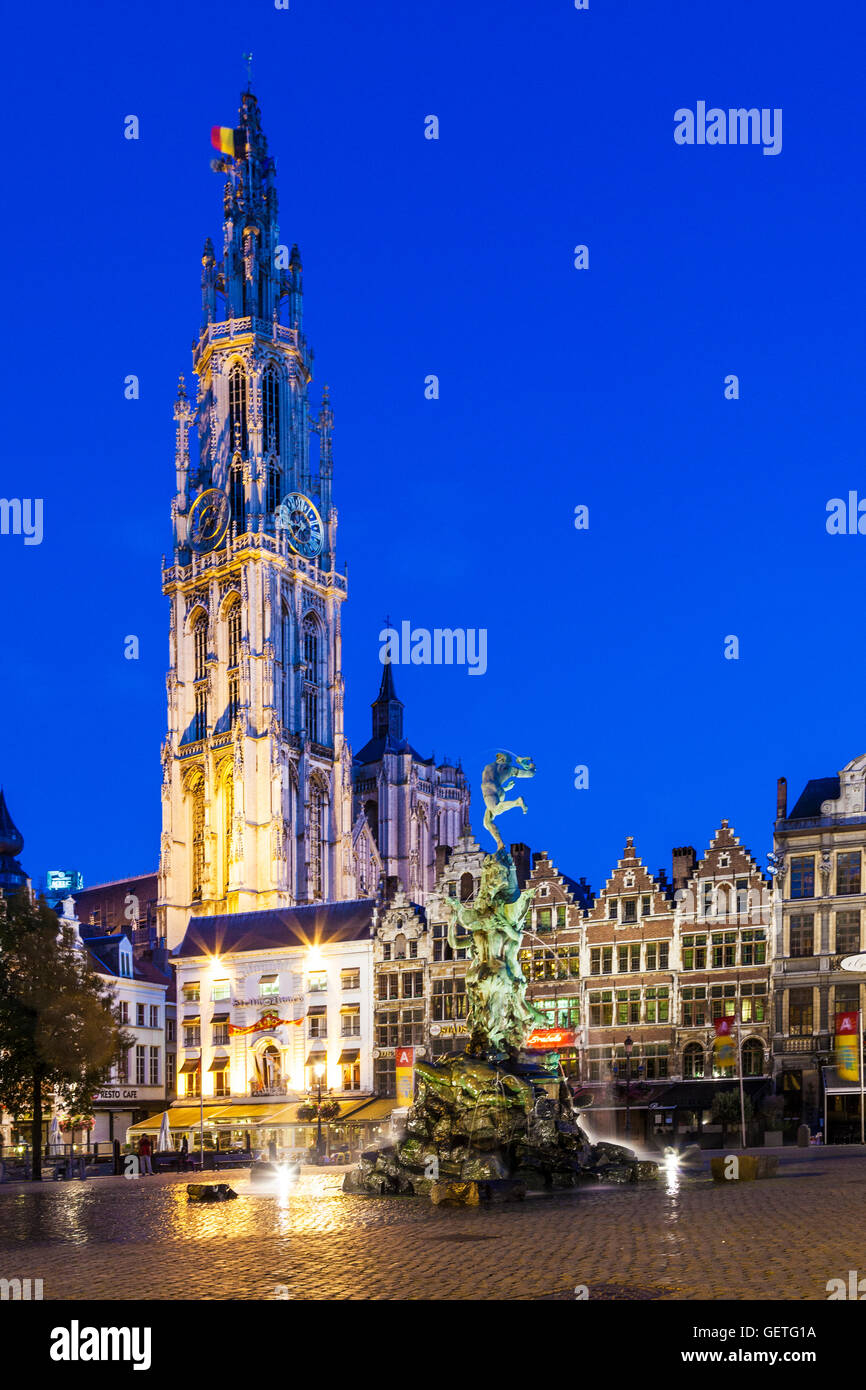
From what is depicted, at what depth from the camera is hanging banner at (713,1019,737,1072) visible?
190ft

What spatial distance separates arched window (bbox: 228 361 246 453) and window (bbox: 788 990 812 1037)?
7901 centimetres

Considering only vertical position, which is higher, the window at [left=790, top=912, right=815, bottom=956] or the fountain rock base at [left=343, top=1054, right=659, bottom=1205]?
the window at [left=790, top=912, right=815, bottom=956]

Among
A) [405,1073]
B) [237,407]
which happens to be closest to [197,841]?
[237,407]

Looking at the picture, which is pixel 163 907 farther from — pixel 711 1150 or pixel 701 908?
pixel 711 1150

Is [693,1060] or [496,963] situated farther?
[693,1060]

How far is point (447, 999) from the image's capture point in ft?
228

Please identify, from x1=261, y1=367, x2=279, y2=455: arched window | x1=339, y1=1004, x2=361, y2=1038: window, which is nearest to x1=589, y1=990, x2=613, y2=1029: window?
x1=339, y1=1004, x2=361, y2=1038: window

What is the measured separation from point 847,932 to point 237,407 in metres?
82.2

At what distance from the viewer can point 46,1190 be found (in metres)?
40.3

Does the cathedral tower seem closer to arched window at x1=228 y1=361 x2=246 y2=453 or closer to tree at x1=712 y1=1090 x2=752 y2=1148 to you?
arched window at x1=228 y1=361 x2=246 y2=453

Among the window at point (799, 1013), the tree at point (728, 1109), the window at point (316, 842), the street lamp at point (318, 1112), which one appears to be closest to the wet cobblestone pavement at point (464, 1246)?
the tree at point (728, 1109)

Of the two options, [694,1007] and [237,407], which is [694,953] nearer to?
[694,1007]

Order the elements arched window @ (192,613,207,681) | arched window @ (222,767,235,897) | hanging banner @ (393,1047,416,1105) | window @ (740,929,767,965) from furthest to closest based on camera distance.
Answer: arched window @ (192,613,207,681), arched window @ (222,767,235,897), hanging banner @ (393,1047,416,1105), window @ (740,929,767,965)

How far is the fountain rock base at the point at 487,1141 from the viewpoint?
96.3 ft
